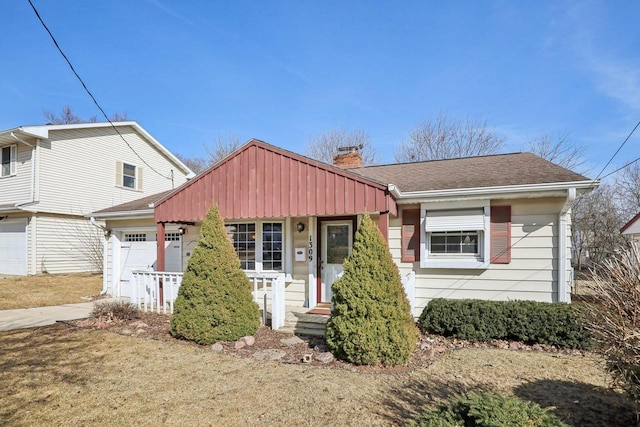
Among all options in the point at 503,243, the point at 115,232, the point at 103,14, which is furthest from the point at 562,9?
the point at 115,232

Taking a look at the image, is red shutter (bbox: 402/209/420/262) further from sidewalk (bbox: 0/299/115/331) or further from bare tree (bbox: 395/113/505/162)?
bare tree (bbox: 395/113/505/162)

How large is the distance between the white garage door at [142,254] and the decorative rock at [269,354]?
16.6 feet

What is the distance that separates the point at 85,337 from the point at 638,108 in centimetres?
1542

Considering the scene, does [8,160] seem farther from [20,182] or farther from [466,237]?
[466,237]

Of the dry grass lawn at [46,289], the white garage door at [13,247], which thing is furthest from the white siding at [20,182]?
the dry grass lawn at [46,289]

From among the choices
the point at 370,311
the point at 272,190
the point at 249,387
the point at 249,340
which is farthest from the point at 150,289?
the point at 370,311

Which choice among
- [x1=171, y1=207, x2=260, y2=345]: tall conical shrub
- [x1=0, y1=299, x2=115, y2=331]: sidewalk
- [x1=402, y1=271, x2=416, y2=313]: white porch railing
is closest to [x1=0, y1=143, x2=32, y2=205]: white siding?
[x1=0, y1=299, x2=115, y2=331]: sidewalk

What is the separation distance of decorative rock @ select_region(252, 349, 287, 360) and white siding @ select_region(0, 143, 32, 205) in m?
13.7

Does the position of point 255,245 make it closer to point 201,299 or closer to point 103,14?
point 201,299

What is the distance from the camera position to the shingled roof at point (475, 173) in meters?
6.39

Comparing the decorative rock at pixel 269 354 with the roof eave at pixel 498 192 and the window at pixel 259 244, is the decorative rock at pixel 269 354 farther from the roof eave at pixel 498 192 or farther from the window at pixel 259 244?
the roof eave at pixel 498 192

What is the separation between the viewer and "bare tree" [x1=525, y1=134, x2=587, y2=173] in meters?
19.0

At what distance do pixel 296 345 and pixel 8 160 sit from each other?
53.0 feet

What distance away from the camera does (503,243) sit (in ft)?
21.3
